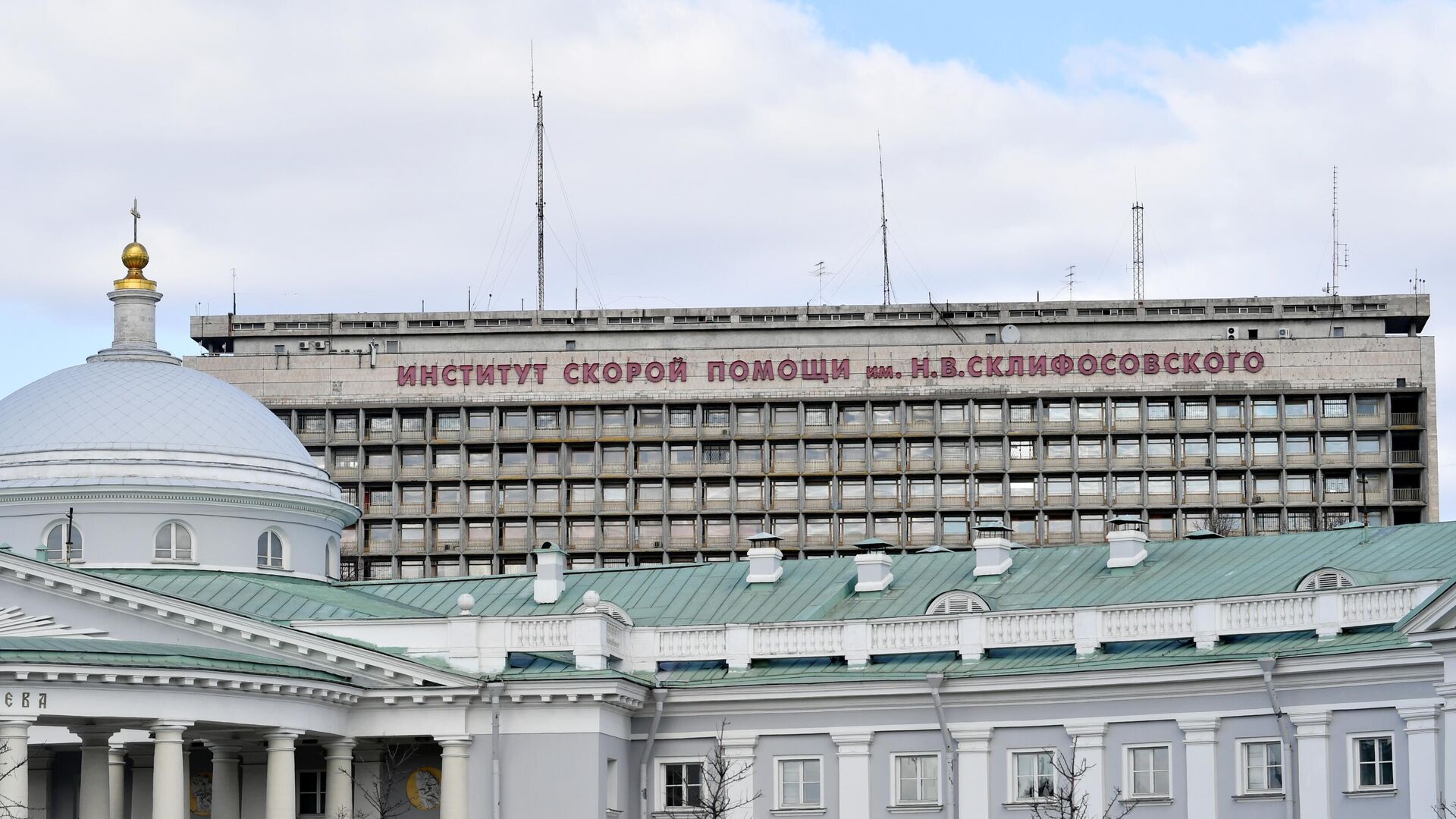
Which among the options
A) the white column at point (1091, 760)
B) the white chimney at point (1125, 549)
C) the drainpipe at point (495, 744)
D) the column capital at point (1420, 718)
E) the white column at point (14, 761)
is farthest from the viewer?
the white chimney at point (1125, 549)

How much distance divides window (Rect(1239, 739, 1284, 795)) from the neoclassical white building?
3.6 inches

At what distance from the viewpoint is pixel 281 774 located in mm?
65625

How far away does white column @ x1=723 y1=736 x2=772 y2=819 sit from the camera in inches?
2771

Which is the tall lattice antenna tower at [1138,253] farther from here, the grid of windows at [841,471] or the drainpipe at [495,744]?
the drainpipe at [495,744]

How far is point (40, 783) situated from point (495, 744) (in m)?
13.4

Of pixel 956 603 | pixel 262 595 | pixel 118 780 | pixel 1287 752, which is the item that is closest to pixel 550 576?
pixel 262 595

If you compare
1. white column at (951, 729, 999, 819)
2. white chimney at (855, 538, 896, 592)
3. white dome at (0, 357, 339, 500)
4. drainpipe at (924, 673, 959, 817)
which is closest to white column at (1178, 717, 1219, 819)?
white column at (951, 729, 999, 819)

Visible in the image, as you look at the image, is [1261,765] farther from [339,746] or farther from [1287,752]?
[339,746]

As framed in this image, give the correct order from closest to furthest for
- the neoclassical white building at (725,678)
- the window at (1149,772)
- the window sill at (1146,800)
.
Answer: the neoclassical white building at (725,678)
the window sill at (1146,800)
the window at (1149,772)

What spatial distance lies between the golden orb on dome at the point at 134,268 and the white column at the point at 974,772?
30.2 meters

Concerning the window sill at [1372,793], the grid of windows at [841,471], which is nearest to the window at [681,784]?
the window sill at [1372,793]

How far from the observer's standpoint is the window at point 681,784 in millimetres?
71125

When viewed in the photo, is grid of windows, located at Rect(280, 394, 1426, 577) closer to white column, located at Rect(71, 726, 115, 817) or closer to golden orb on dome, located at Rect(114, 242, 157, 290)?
golden orb on dome, located at Rect(114, 242, 157, 290)

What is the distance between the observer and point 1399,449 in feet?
459
